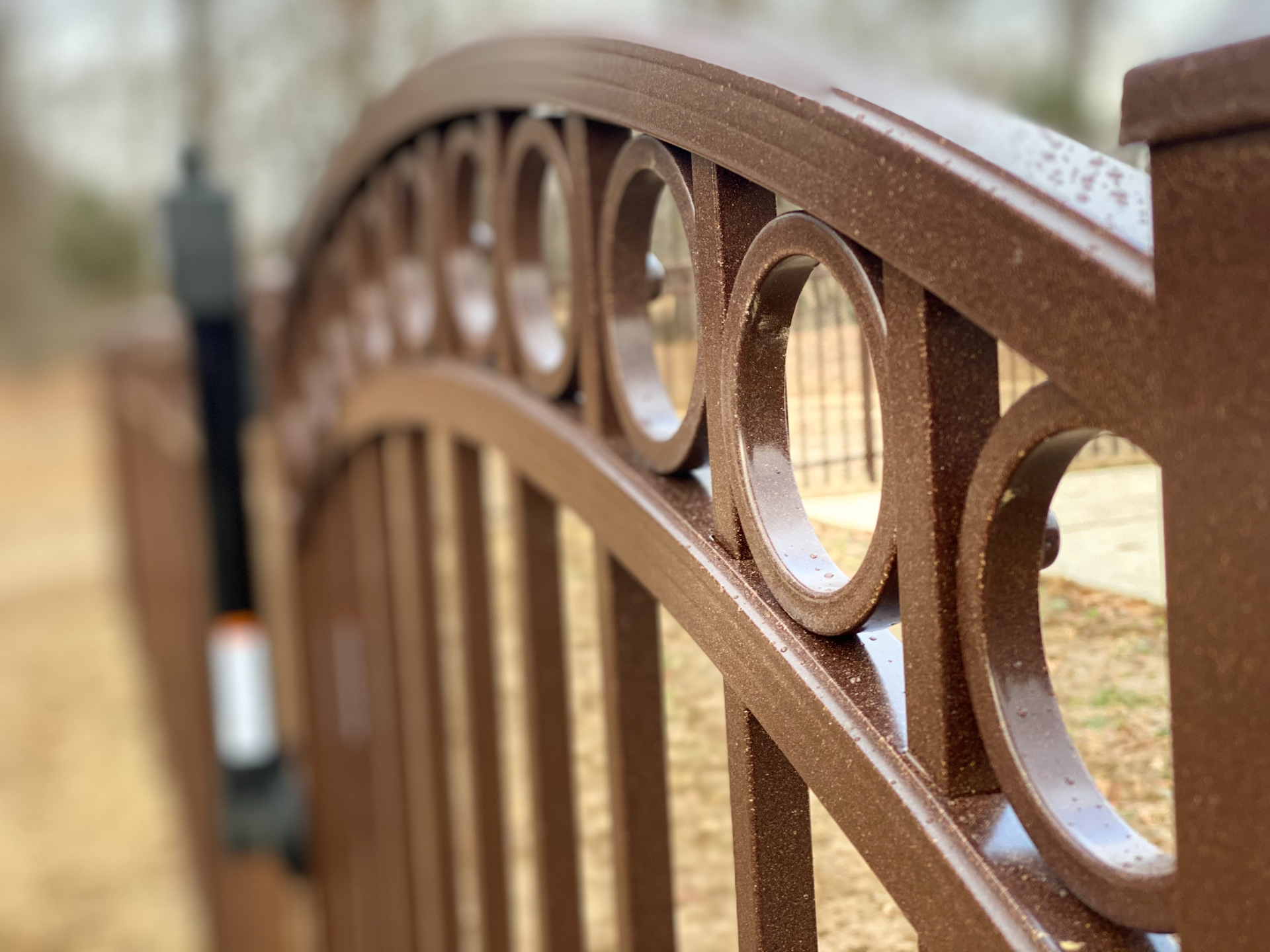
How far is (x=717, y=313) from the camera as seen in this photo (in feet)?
1.97

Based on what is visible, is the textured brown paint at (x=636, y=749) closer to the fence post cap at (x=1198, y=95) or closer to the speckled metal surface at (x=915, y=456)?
the speckled metal surface at (x=915, y=456)

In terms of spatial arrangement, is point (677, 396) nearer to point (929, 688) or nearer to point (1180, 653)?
point (929, 688)

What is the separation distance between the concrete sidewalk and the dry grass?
4304mm

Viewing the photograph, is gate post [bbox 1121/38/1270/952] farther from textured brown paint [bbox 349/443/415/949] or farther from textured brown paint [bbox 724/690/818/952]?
textured brown paint [bbox 349/443/415/949]

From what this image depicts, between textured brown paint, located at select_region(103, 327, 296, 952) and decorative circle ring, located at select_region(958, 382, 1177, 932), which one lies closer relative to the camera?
decorative circle ring, located at select_region(958, 382, 1177, 932)

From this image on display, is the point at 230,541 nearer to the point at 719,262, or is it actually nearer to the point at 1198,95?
the point at 719,262

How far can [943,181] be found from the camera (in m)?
0.43

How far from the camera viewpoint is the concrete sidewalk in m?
0.53

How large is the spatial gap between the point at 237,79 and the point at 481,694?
1180cm

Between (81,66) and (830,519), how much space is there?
15.6 meters

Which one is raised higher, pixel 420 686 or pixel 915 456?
pixel 915 456

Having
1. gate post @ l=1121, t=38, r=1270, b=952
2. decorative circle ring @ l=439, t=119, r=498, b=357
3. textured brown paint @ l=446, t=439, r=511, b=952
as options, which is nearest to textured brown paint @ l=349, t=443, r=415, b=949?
textured brown paint @ l=446, t=439, r=511, b=952

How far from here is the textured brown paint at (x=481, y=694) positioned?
1.20m

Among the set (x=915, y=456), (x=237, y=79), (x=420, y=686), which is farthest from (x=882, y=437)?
(x=237, y=79)
